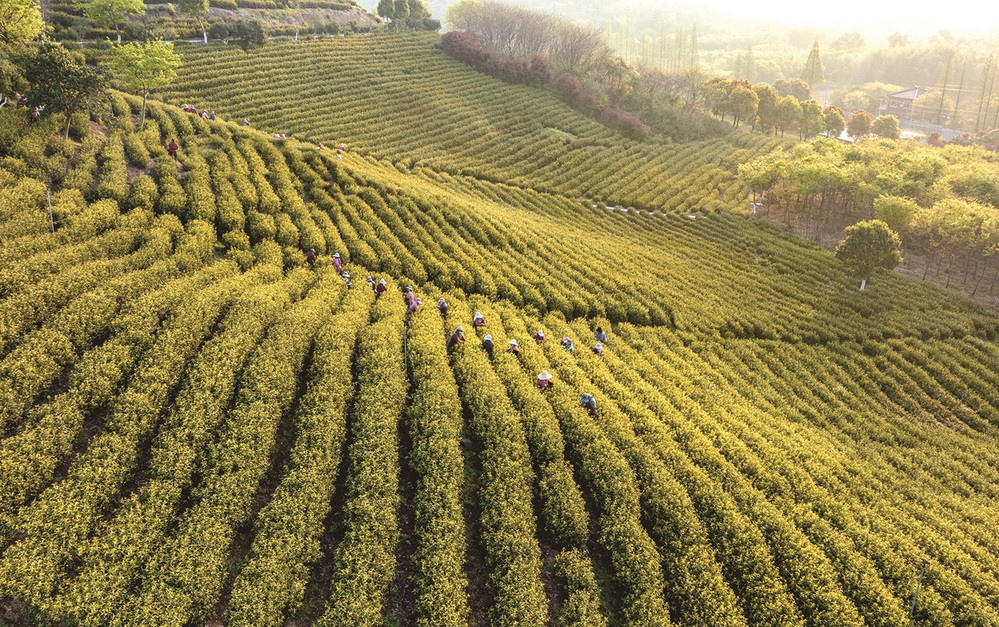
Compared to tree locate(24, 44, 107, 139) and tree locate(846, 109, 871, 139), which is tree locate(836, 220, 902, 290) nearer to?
tree locate(24, 44, 107, 139)

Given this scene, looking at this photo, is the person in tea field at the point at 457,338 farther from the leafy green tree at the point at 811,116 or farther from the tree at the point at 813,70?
the tree at the point at 813,70

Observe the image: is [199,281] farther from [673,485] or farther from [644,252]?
[644,252]

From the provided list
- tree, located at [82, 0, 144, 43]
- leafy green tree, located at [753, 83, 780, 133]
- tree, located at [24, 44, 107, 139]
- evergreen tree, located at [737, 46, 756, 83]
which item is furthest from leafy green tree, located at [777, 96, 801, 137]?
tree, located at [82, 0, 144, 43]

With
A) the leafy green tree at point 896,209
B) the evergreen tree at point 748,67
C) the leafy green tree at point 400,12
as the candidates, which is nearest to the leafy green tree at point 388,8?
the leafy green tree at point 400,12

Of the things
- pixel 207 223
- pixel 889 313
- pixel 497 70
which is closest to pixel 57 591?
pixel 207 223

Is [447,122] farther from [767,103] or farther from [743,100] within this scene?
[767,103]

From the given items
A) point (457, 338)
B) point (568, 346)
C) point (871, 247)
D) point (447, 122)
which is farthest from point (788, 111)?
point (457, 338)
